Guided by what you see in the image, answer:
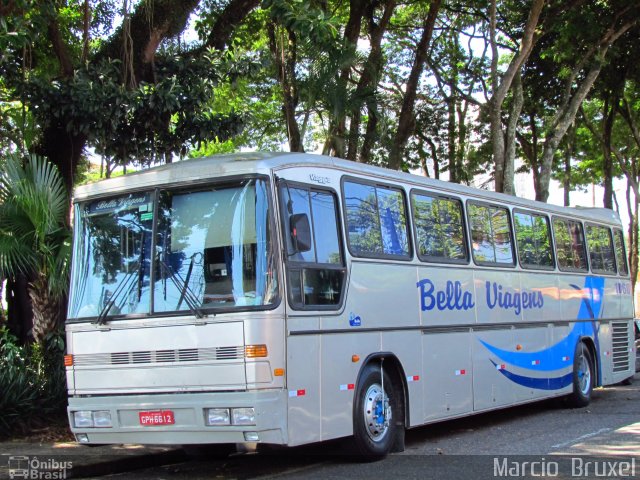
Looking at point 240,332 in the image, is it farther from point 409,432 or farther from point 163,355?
point 409,432

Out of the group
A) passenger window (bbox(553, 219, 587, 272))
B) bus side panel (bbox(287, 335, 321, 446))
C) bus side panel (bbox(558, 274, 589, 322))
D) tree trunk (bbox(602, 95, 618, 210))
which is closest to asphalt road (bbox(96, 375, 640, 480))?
bus side panel (bbox(287, 335, 321, 446))

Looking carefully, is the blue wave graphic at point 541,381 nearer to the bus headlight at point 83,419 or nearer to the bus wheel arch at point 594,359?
the bus wheel arch at point 594,359

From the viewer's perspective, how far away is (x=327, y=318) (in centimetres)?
805

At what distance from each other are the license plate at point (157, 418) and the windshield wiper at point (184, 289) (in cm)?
98

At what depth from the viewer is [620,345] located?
51.5 ft

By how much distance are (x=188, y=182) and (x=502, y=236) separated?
19.1ft

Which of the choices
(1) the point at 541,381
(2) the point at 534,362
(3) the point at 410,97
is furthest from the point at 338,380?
(3) the point at 410,97

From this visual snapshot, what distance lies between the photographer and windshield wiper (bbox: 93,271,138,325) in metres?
7.81

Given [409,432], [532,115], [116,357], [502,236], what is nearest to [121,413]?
[116,357]

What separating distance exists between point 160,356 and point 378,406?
2.62 meters

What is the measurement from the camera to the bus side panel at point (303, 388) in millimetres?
7434

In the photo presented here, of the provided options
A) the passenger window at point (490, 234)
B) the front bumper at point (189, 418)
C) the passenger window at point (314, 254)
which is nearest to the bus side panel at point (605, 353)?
the passenger window at point (490, 234)

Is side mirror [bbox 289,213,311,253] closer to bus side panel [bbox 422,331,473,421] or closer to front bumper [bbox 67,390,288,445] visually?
front bumper [bbox 67,390,288,445]

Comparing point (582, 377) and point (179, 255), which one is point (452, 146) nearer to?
point (582, 377)
